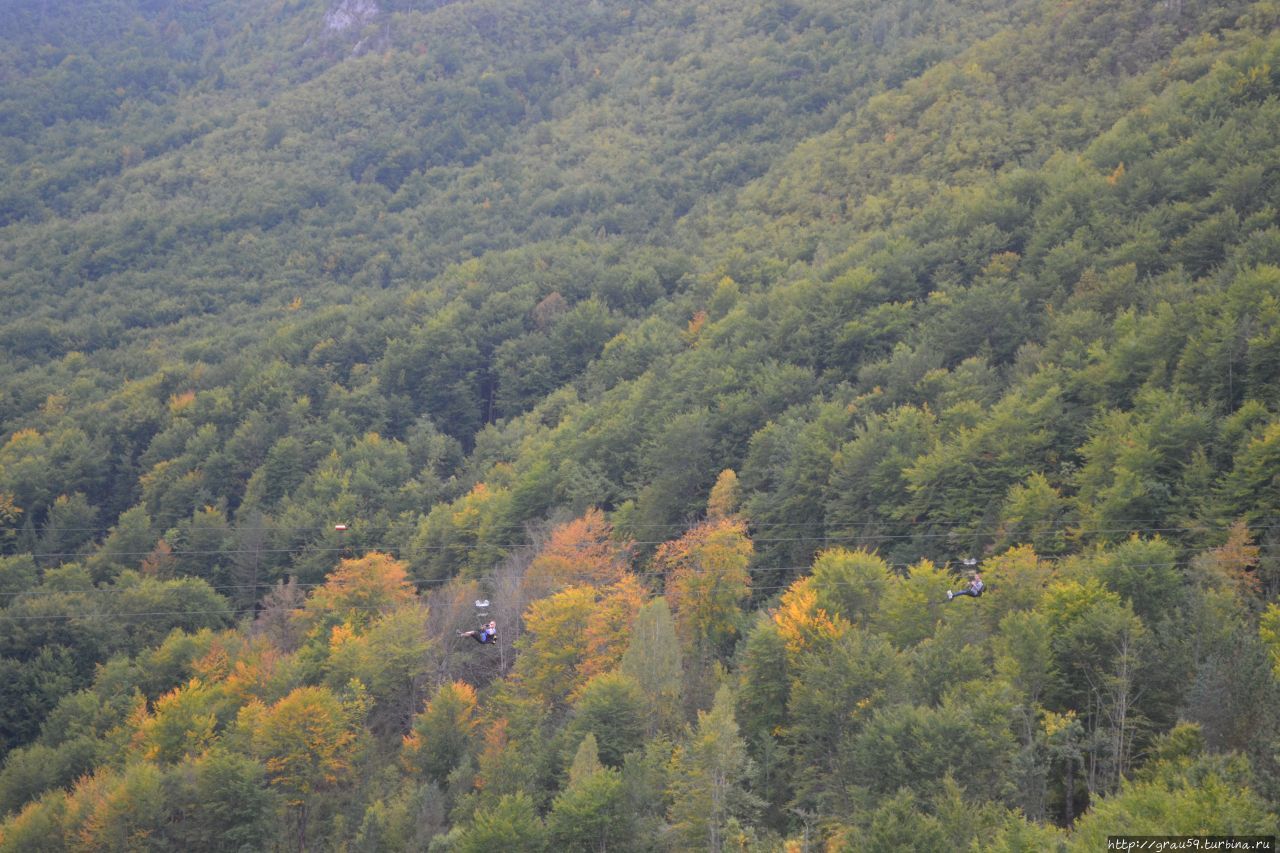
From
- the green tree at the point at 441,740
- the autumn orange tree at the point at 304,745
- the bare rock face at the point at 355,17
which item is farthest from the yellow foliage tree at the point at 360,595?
the bare rock face at the point at 355,17

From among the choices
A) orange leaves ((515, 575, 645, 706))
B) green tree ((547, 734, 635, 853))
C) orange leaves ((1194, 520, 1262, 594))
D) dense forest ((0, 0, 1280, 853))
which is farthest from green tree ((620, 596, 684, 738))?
orange leaves ((1194, 520, 1262, 594))

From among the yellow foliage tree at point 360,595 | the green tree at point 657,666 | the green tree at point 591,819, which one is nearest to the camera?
the green tree at point 591,819

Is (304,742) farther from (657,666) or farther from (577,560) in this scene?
(577,560)

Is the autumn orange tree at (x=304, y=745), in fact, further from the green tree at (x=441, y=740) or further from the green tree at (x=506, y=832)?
the green tree at (x=506, y=832)

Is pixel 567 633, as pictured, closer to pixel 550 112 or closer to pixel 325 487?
pixel 325 487

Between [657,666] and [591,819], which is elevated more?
[591,819]

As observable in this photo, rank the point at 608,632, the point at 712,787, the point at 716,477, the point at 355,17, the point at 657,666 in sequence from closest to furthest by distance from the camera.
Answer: the point at 712,787 → the point at 657,666 → the point at 608,632 → the point at 716,477 → the point at 355,17

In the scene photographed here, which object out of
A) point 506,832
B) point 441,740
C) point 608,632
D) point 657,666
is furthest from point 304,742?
point 657,666

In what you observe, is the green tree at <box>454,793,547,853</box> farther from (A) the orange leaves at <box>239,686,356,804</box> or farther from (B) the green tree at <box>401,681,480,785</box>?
(A) the orange leaves at <box>239,686,356,804</box>

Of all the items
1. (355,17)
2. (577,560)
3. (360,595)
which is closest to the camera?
(577,560)
